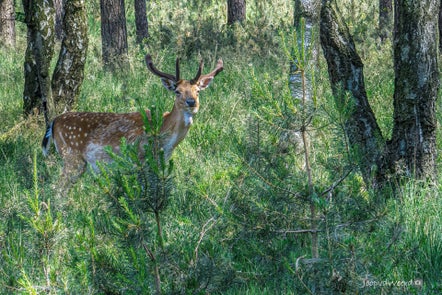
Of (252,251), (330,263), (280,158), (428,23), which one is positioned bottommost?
(252,251)

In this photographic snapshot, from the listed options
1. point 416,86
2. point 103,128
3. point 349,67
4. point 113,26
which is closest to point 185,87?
point 103,128

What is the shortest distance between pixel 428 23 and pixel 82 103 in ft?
18.5

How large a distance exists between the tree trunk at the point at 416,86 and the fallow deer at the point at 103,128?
231 centimetres

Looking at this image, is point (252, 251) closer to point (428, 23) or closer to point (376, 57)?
point (428, 23)

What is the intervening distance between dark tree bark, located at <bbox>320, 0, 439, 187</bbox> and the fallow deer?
6.06 feet

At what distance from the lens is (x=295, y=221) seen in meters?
4.48

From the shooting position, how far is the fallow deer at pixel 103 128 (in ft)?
25.1

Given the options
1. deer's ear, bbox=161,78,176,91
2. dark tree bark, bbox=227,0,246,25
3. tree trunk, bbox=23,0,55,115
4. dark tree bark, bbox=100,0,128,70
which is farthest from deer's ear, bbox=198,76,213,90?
→ dark tree bark, bbox=227,0,246,25

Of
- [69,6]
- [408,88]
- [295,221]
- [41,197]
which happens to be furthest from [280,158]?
[69,6]

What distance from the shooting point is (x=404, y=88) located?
6043 mm

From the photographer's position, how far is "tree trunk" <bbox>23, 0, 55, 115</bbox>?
8.84m

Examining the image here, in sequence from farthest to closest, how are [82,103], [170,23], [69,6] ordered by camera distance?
[170,23]
[82,103]
[69,6]

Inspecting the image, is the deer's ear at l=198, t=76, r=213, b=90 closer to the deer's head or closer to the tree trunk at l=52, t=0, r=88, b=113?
the deer's head

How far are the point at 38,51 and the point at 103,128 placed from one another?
1820 mm
